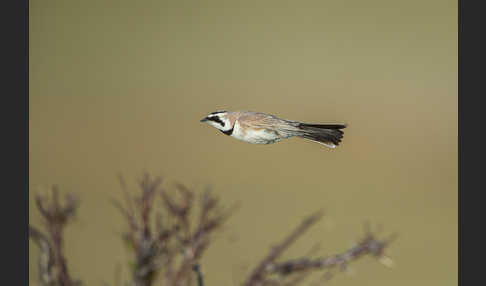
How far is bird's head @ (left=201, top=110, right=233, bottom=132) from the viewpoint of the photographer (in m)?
1.32

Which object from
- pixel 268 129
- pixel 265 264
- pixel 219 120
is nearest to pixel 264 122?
pixel 268 129

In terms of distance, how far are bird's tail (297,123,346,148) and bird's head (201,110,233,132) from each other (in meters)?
0.20

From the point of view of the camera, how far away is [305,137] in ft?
4.46

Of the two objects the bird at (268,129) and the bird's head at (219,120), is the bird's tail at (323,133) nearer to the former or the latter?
the bird at (268,129)

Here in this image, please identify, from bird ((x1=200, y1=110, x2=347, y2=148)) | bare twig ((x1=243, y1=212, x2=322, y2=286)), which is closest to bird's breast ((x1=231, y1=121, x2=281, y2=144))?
bird ((x1=200, y1=110, x2=347, y2=148))

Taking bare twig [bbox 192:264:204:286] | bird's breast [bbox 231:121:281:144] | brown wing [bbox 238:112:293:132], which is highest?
brown wing [bbox 238:112:293:132]

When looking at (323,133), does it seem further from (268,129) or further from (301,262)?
(301,262)

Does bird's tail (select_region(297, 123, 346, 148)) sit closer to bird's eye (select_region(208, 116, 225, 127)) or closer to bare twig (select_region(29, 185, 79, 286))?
bird's eye (select_region(208, 116, 225, 127))

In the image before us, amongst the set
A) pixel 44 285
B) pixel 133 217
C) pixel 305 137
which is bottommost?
pixel 44 285

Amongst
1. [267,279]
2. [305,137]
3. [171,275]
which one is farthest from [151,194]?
[305,137]

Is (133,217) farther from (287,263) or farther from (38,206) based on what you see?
(287,263)

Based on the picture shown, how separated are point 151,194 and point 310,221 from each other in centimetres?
31

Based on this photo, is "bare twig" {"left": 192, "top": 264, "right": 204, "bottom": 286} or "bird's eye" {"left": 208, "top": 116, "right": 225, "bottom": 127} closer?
"bare twig" {"left": 192, "top": 264, "right": 204, "bottom": 286}

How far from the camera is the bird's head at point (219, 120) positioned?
132 centimetres
